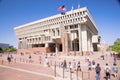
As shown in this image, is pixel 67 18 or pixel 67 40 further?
pixel 67 18

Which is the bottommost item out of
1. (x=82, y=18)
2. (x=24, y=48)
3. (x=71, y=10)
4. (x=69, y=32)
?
(x=24, y=48)

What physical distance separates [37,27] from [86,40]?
3741cm

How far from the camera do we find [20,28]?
109m

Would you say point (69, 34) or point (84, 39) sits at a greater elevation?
point (69, 34)

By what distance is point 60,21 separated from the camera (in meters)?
74.2

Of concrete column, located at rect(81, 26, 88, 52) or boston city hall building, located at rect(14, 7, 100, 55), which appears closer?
boston city hall building, located at rect(14, 7, 100, 55)

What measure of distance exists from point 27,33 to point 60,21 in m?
34.3

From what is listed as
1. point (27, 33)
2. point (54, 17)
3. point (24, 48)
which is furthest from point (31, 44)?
point (54, 17)

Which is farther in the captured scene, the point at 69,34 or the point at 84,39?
the point at 69,34

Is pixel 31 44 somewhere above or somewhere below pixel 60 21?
below

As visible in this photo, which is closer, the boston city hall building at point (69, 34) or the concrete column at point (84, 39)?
the boston city hall building at point (69, 34)

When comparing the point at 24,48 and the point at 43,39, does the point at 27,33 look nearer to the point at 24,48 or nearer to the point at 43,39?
the point at 24,48

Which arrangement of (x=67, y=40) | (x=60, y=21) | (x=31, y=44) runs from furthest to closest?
(x=31, y=44)
(x=60, y=21)
(x=67, y=40)

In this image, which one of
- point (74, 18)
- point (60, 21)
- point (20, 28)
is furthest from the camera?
point (20, 28)
